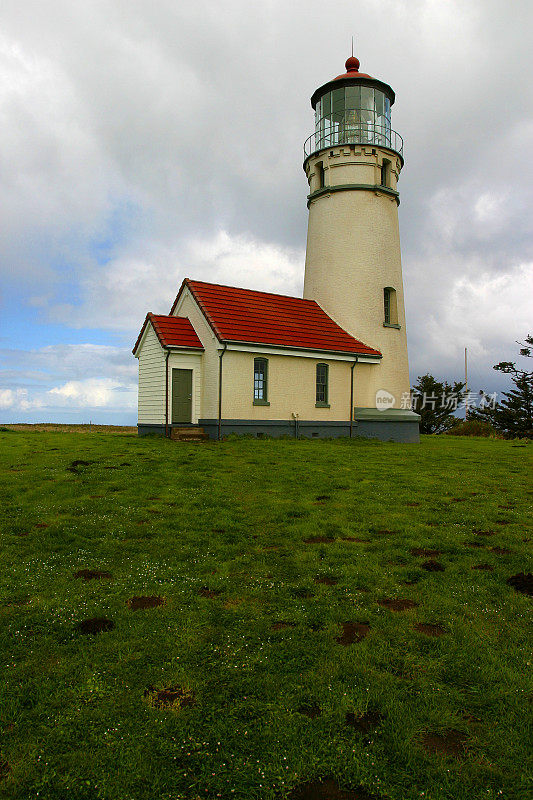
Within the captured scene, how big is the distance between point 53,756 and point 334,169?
108 ft

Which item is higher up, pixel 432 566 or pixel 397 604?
pixel 432 566

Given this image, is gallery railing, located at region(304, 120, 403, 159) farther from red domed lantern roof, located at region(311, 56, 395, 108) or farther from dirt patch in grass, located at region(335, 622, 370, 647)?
dirt patch in grass, located at region(335, 622, 370, 647)

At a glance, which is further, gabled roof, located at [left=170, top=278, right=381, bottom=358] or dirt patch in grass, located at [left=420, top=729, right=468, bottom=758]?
gabled roof, located at [left=170, top=278, right=381, bottom=358]

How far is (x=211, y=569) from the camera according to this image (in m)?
8.42

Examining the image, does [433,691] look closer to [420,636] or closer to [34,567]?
[420,636]

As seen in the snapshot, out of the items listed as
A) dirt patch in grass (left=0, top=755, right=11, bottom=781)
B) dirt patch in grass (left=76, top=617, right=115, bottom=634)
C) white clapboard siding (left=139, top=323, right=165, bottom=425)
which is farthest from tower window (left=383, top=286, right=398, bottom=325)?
dirt patch in grass (left=0, top=755, right=11, bottom=781)

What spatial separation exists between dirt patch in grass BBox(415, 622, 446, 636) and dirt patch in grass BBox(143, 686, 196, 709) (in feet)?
9.52

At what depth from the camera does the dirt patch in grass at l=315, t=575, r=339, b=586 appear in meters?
7.82

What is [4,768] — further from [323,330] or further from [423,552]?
[323,330]

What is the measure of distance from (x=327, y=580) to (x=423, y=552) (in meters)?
2.31

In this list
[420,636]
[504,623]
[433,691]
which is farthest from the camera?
[504,623]

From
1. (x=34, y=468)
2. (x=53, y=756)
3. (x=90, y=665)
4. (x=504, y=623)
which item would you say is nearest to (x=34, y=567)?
(x=90, y=665)

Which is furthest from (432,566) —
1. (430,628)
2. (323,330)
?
(323,330)

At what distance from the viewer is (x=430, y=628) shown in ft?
21.0
